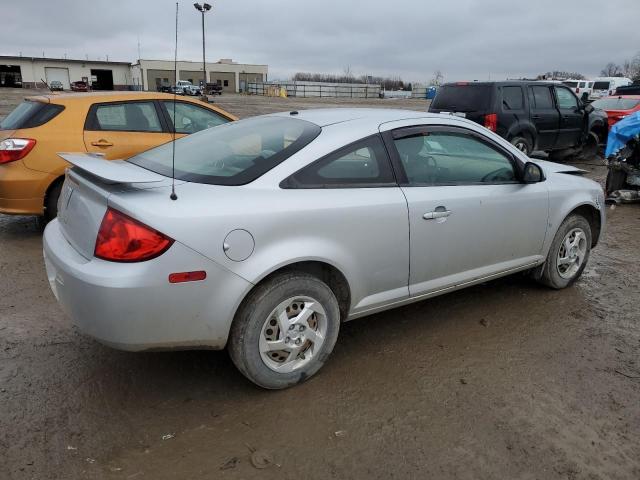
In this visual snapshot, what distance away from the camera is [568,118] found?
38.4 feet

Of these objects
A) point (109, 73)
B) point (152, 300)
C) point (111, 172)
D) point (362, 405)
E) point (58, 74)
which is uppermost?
point (109, 73)

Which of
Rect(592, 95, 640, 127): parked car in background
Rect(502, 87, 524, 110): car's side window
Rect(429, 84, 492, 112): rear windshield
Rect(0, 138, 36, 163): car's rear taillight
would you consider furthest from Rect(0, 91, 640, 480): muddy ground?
Rect(592, 95, 640, 127): parked car in background

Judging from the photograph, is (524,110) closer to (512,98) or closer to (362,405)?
(512,98)

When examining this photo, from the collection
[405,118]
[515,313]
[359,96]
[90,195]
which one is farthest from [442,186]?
[359,96]

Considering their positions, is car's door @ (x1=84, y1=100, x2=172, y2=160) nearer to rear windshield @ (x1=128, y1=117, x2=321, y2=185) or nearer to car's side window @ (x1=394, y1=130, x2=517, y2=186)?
rear windshield @ (x1=128, y1=117, x2=321, y2=185)

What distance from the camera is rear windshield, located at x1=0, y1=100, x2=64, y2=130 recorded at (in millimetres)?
5672

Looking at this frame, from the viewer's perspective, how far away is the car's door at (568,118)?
11609 mm

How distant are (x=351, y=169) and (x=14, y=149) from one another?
4.12 meters

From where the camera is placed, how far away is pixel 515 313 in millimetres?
4145

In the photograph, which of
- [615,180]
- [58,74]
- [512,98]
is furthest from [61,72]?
[615,180]

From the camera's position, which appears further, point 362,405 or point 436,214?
point 436,214

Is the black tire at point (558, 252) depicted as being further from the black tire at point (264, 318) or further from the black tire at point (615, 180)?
the black tire at point (615, 180)

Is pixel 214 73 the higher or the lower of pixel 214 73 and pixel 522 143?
the higher

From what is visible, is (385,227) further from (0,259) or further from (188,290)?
(0,259)
